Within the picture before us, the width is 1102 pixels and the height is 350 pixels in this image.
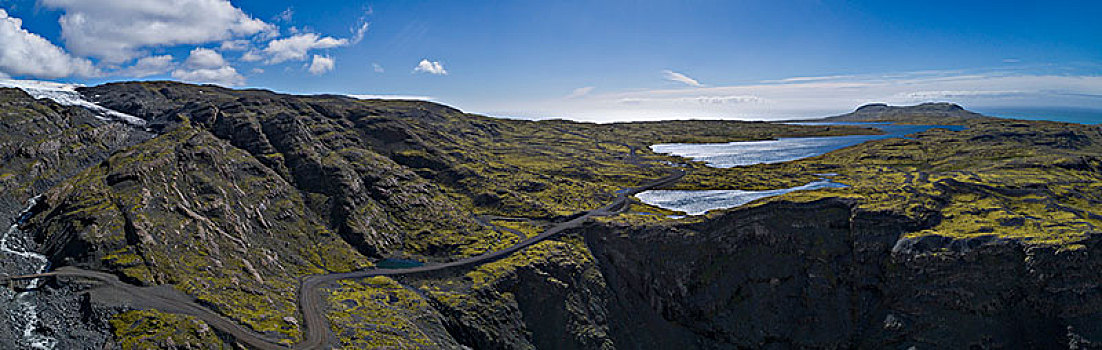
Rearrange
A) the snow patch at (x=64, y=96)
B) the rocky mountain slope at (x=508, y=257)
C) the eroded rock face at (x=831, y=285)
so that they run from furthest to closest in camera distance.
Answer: the snow patch at (x=64, y=96) → the eroded rock face at (x=831, y=285) → the rocky mountain slope at (x=508, y=257)

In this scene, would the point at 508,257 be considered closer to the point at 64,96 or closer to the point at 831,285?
the point at 831,285

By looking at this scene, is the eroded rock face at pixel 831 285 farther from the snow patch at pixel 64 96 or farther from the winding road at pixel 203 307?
the snow patch at pixel 64 96

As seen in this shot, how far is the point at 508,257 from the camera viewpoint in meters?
119

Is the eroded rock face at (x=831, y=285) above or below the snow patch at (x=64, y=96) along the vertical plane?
below

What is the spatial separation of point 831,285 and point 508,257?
7470 centimetres

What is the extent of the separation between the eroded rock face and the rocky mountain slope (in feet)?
1.17

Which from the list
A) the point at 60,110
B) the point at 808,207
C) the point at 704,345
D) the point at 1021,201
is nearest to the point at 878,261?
the point at 808,207

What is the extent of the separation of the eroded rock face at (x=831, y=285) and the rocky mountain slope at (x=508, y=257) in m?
0.36

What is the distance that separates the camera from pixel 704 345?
368 feet

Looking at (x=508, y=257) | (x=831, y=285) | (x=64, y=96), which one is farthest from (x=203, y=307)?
(x=64, y=96)

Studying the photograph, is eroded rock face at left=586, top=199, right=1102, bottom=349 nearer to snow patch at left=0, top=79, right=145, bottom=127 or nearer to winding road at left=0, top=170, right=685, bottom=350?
winding road at left=0, top=170, right=685, bottom=350

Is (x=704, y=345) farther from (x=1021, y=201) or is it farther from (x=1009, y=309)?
(x=1021, y=201)

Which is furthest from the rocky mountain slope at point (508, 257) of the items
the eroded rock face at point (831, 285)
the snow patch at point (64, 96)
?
the snow patch at point (64, 96)

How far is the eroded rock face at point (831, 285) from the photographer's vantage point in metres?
88.8
